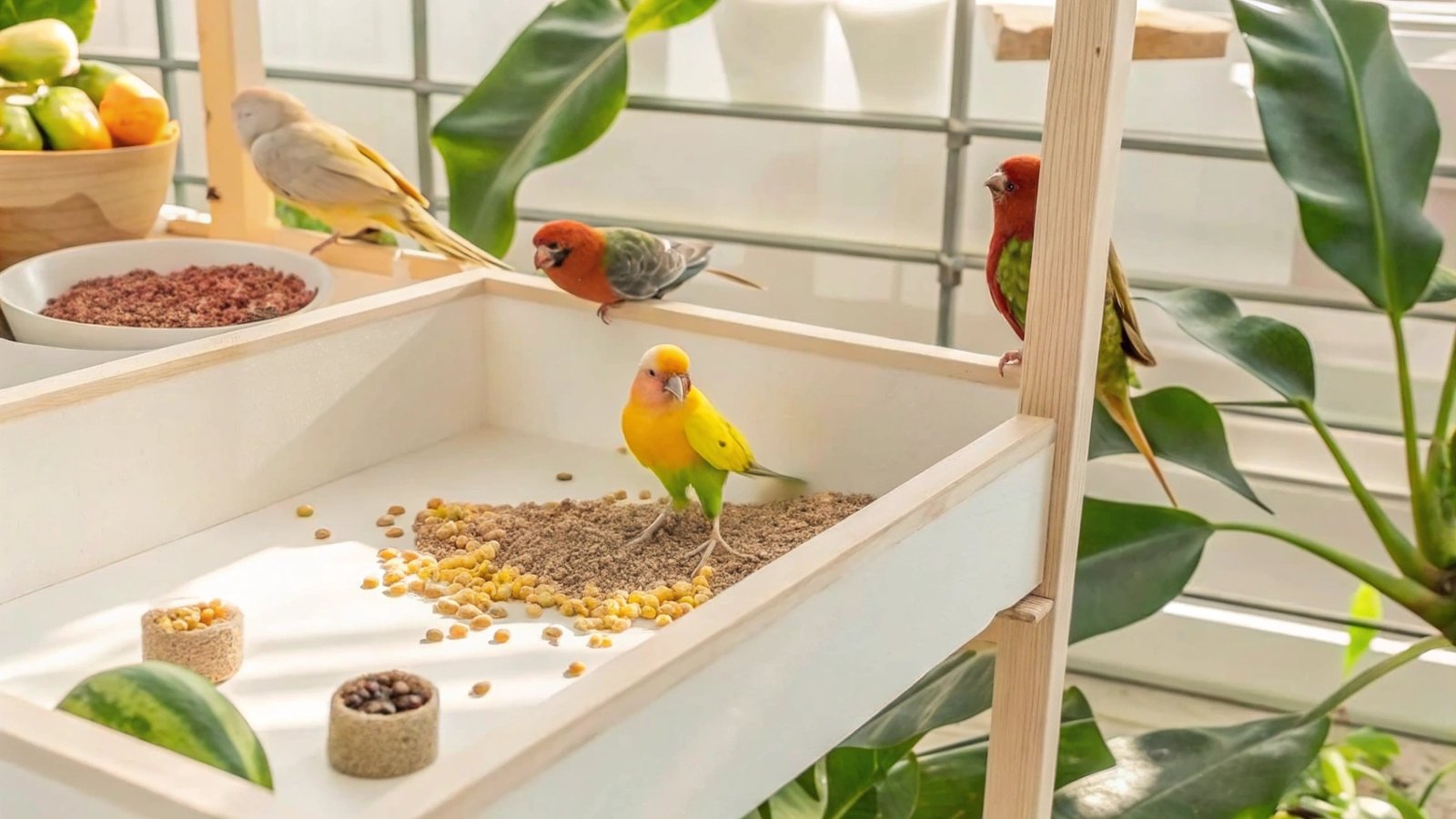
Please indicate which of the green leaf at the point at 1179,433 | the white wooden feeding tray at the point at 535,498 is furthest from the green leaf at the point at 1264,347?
the white wooden feeding tray at the point at 535,498

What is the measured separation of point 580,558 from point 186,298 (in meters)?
0.41

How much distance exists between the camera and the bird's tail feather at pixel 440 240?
1.14 m

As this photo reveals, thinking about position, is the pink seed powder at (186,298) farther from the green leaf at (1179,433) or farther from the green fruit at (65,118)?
the green leaf at (1179,433)

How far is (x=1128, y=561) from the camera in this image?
47.1 inches

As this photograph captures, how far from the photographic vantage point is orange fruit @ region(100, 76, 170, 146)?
118 cm

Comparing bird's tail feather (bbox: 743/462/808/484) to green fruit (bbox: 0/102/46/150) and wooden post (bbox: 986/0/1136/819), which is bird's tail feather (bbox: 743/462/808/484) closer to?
wooden post (bbox: 986/0/1136/819)

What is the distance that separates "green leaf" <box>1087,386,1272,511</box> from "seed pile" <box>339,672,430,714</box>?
0.71 m

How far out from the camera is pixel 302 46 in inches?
84.3

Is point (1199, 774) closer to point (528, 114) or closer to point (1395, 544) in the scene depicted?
point (1395, 544)

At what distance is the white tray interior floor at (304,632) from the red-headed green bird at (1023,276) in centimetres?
28

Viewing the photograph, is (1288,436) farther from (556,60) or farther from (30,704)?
(30,704)

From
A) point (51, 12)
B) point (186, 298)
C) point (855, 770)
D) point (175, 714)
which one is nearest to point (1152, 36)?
point (855, 770)

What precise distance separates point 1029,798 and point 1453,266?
1.14 metres

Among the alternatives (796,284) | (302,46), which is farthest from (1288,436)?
(302,46)
